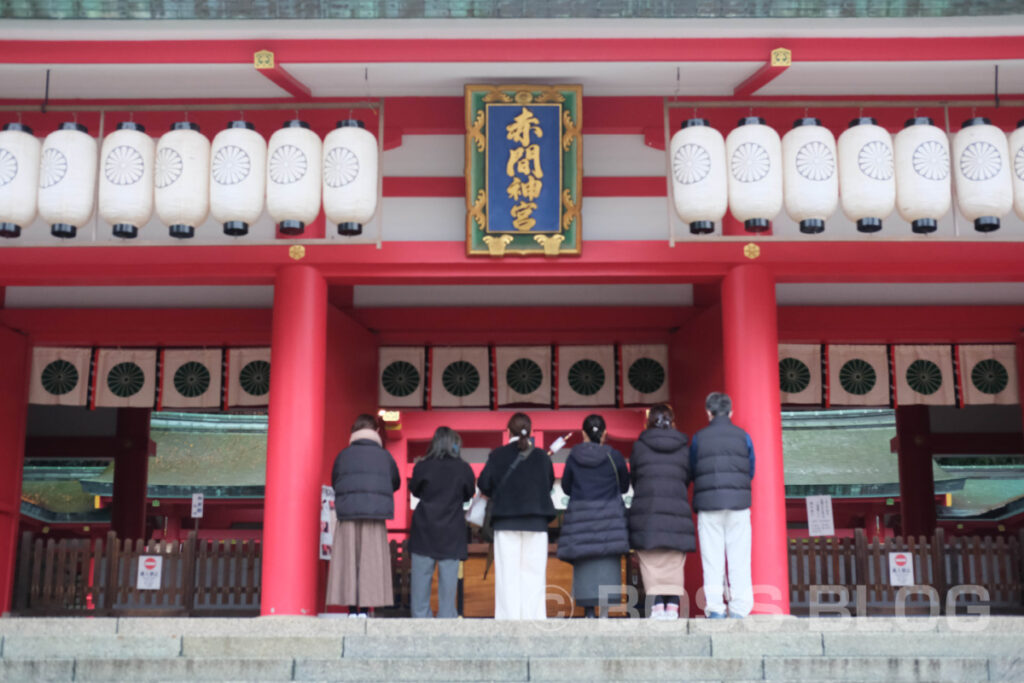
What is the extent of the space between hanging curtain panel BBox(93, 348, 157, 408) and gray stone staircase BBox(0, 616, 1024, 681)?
4.99 m

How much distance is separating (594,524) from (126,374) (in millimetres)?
6058

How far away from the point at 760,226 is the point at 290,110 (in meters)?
3.56

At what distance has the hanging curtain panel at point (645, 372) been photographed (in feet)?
38.0

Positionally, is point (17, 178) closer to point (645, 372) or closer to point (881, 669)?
point (881, 669)

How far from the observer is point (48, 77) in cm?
825

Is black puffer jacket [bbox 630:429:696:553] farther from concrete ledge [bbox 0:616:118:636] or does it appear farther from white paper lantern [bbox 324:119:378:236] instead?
concrete ledge [bbox 0:616:118:636]

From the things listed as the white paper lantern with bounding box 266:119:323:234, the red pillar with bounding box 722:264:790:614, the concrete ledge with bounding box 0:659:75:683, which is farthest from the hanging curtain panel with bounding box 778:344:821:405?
the concrete ledge with bounding box 0:659:75:683

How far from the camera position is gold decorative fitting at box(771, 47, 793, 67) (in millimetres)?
7711

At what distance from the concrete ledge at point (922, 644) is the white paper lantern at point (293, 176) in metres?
4.21

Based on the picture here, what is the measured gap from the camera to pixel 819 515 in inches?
476

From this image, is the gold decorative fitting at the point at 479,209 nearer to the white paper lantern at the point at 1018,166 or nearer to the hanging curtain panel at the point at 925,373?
the white paper lantern at the point at 1018,166

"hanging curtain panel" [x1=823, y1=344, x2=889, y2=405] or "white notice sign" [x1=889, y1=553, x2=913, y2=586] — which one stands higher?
"hanging curtain panel" [x1=823, y1=344, x2=889, y2=405]

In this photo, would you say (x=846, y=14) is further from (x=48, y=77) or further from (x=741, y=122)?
(x=48, y=77)

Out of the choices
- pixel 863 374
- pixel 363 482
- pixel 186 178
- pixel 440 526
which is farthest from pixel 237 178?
pixel 863 374
